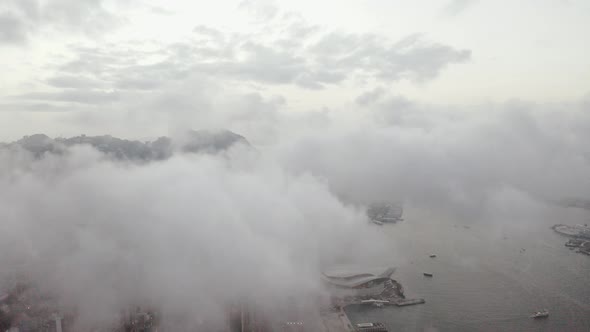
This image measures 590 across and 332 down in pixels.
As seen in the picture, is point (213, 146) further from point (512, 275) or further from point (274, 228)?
point (512, 275)

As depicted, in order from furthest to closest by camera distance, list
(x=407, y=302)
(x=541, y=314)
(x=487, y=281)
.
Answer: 1. (x=487, y=281)
2. (x=407, y=302)
3. (x=541, y=314)

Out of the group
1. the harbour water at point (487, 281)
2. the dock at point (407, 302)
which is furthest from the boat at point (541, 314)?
the dock at point (407, 302)

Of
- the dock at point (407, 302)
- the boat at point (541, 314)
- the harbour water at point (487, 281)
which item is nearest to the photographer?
the harbour water at point (487, 281)

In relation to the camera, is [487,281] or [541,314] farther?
[487,281]

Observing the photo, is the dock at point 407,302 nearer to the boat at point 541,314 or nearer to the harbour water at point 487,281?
the harbour water at point 487,281

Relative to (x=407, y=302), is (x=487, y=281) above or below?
above

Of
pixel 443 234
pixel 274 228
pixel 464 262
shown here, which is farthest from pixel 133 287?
pixel 443 234

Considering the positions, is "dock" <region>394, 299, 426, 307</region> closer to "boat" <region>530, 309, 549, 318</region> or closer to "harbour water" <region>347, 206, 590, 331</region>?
"harbour water" <region>347, 206, 590, 331</region>

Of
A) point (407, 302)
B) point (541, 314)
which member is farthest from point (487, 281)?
point (407, 302)

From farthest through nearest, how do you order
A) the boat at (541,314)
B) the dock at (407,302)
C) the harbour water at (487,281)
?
the dock at (407,302) < the boat at (541,314) < the harbour water at (487,281)

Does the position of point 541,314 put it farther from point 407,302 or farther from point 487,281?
point 407,302
